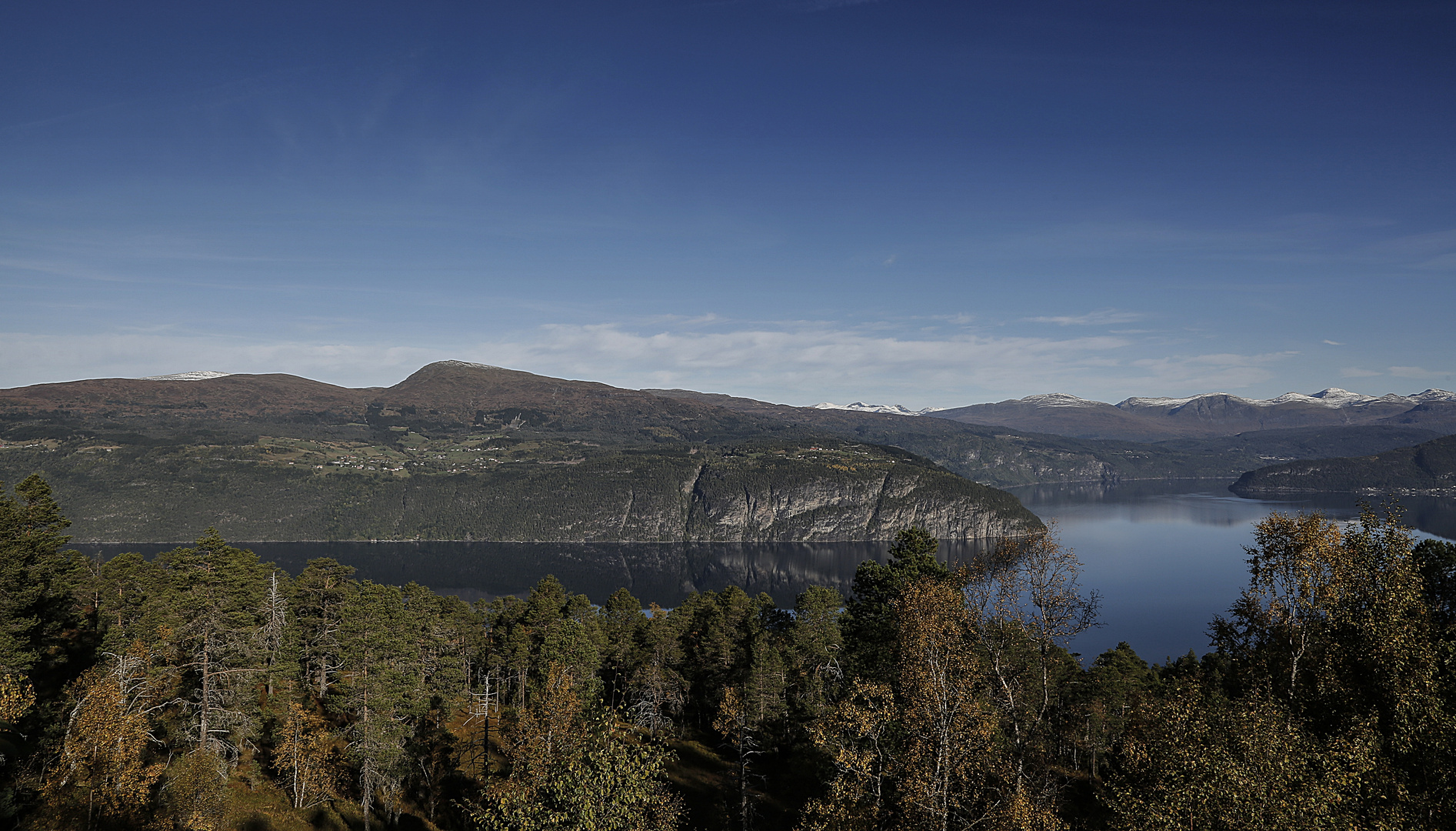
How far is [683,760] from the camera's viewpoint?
6094 cm

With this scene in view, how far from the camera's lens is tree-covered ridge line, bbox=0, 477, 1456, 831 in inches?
800

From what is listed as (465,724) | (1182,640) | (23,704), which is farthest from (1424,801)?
(1182,640)

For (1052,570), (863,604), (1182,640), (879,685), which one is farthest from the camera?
(1182,640)

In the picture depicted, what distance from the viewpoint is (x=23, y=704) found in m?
24.0

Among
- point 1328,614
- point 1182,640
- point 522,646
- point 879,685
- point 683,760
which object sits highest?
point 1328,614

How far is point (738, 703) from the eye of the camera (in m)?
50.9

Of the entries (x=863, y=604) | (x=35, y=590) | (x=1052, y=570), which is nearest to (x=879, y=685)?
(x=1052, y=570)

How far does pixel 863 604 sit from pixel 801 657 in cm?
1371

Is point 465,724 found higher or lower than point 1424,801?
lower

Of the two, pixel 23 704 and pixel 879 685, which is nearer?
pixel 23 704

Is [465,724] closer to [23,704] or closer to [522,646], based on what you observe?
[522,646]

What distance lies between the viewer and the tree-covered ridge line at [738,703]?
800 inches

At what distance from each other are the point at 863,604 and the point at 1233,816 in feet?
115

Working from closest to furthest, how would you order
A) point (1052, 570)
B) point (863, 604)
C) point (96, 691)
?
point (96, 691) < point (1052, 570) < point (863, 604)
